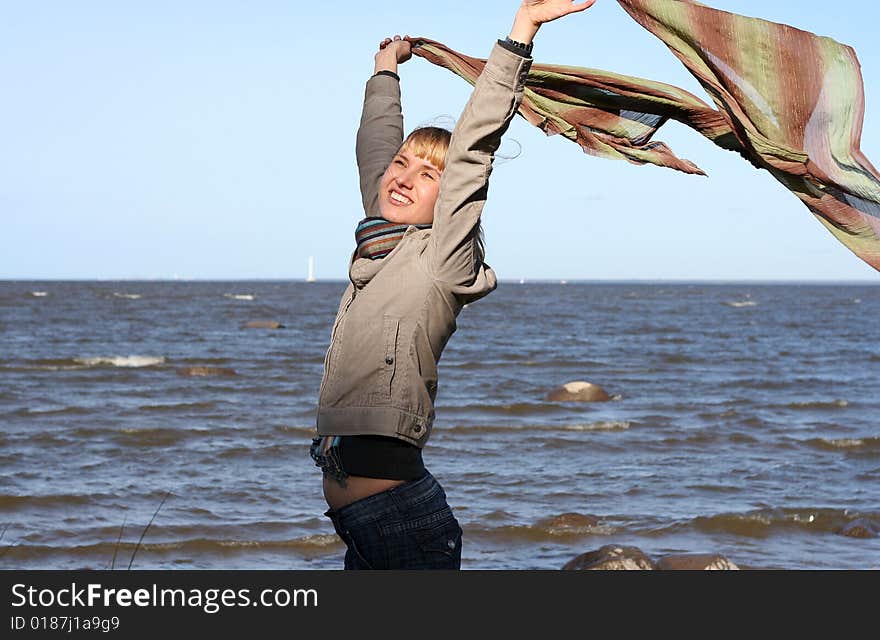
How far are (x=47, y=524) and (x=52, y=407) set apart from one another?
815 centimetres

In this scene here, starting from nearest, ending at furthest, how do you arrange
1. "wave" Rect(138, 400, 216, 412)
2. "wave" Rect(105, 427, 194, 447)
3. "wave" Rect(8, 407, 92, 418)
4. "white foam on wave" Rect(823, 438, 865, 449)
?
"wave" Rect(105, 427, 194, 447) → "white foam on wave" Rect(823, 438, 865, 449) → "wave" Rect(8, 407, 92, 418) → "wave" Rect(138, 400, 216, 412)

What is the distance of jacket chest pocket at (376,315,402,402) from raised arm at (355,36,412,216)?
0.69 m

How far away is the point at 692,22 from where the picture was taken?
127 inches

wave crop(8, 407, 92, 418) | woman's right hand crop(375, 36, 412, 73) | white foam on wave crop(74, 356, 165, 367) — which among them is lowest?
wave crop(8, 407, 92, 418)

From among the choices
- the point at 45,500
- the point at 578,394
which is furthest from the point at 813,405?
the point at 45,500

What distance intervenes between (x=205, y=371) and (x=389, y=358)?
21261 millimetres

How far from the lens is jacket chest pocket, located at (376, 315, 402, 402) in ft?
9.05

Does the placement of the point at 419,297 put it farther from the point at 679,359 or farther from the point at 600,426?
the point at 679,359

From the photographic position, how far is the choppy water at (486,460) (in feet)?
29.8

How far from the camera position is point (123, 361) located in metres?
26.1

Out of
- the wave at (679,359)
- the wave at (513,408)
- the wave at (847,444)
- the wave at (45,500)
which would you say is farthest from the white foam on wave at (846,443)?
the wave at (679,359)

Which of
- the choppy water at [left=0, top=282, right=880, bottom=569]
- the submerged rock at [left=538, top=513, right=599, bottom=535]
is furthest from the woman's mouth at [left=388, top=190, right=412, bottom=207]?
the submerged rock at [left=538, top=513, right=599, bottom=535]

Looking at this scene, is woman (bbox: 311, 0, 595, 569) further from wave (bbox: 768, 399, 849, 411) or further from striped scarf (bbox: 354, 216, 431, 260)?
wave (bbox: 768, 399, 849, 411)
